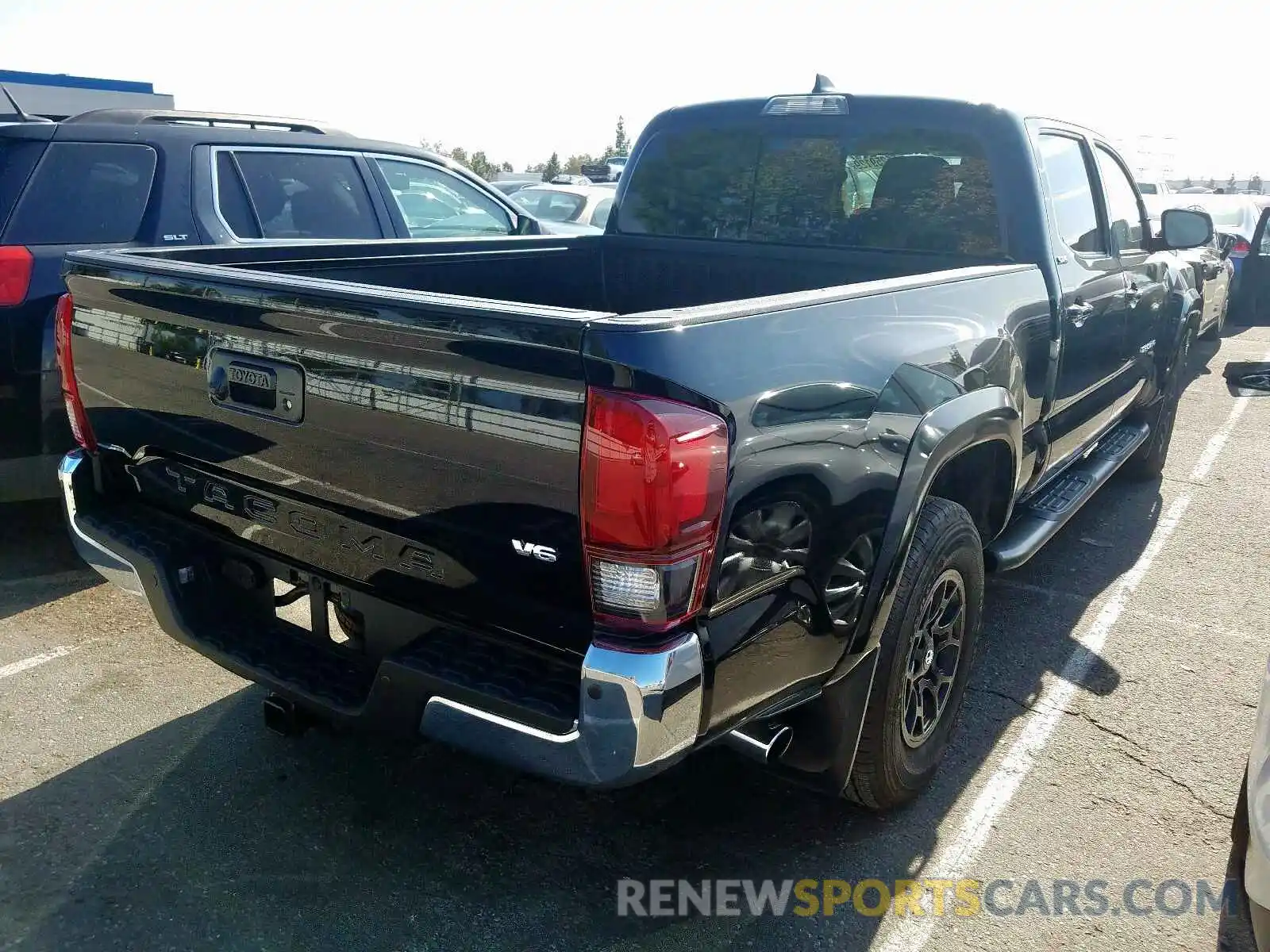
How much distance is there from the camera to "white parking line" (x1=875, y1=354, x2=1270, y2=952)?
2.68 meters

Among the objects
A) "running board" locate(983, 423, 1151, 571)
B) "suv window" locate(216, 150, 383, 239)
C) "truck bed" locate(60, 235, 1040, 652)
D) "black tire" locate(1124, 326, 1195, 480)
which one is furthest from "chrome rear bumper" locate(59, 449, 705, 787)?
"black tire" locate(1124, 326, 1195, 480)

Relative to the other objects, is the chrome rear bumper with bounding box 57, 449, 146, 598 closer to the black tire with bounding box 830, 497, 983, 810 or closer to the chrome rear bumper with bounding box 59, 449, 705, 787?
the chrome rear bumper with bounding box 59, 449, 705, 787

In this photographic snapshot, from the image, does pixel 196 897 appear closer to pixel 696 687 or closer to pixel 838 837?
pixel 696 687

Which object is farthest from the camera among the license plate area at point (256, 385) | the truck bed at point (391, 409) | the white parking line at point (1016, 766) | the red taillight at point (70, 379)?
the red taillight at point (70, 379)

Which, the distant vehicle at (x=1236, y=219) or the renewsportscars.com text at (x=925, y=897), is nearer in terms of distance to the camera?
the renewsportscars.com text at (x=925, y=897)

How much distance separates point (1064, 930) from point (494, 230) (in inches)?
218

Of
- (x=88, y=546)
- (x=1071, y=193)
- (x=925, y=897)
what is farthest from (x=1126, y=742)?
(x=88, y=546)

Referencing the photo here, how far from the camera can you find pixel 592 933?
2586 millimetres

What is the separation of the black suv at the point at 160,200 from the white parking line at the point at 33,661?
842mm

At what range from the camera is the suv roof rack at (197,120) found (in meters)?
5.35

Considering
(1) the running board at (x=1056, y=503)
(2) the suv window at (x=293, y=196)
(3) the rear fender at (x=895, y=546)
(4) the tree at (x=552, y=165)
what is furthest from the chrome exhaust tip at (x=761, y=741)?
(4) the tree at (x=552, y=165)

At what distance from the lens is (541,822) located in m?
3.02

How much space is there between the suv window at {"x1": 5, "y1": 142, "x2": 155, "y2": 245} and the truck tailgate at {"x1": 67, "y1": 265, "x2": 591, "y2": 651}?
1.93 meters

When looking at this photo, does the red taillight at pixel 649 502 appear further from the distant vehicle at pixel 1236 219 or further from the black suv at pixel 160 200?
the distant vehicle at pixel 1236 219
